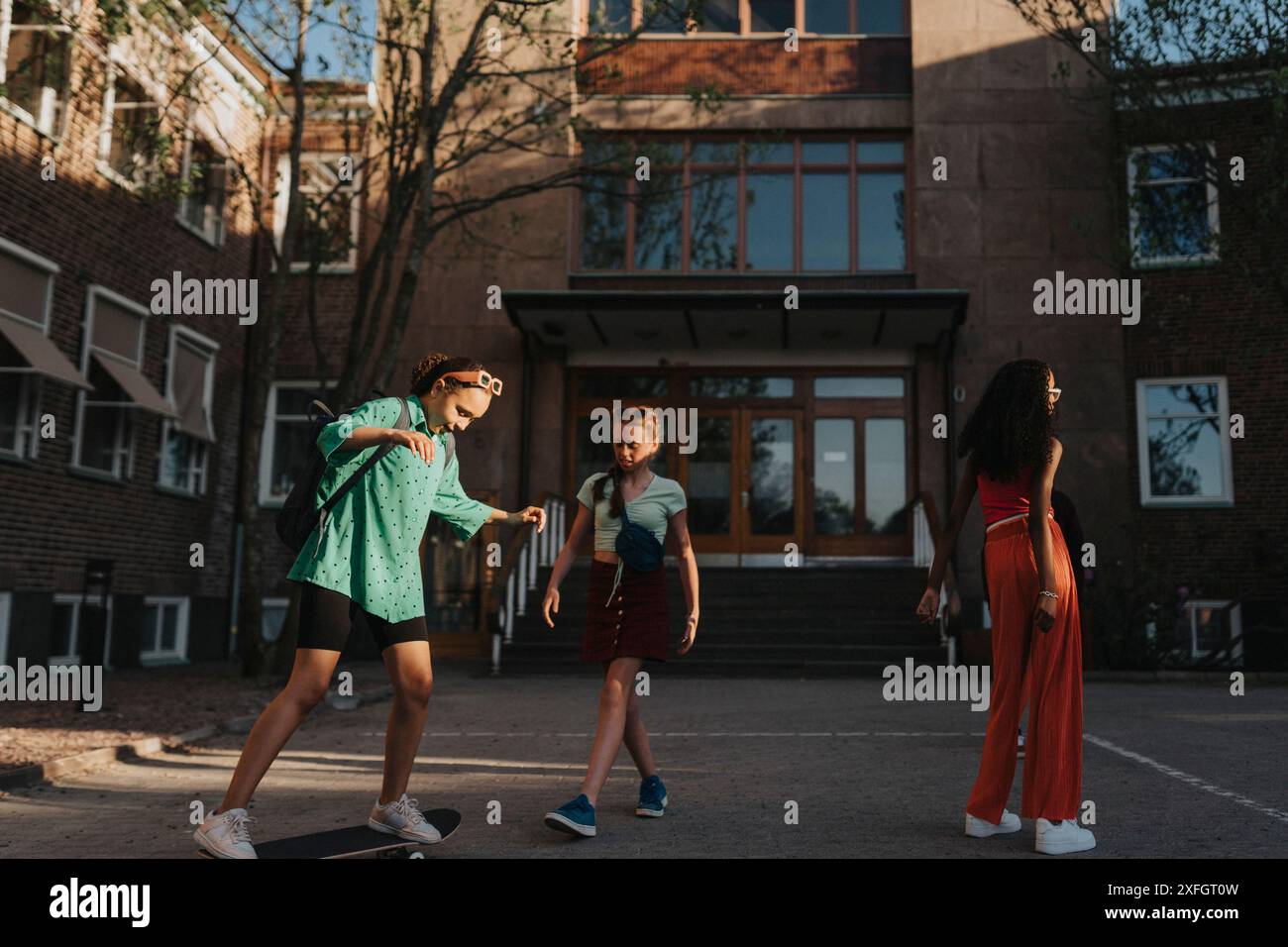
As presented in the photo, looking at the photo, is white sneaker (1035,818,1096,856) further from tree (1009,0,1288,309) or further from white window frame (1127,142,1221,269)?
white window frame (1127,142,1221,269)

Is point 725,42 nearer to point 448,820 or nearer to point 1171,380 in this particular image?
Result: point 1171,380

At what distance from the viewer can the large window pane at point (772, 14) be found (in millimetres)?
21047

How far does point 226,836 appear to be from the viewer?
14.8 feet

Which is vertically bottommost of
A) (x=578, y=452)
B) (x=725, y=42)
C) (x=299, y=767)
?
(x=299, y=767)

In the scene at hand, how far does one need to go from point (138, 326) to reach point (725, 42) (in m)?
10.8

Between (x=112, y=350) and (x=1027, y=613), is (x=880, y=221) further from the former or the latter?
(x=1027, y=613)

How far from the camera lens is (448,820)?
5.35m

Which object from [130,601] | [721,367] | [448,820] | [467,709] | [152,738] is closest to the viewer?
[448,820]

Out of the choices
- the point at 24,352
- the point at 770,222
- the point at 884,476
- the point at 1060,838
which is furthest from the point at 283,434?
the point at 1060,838

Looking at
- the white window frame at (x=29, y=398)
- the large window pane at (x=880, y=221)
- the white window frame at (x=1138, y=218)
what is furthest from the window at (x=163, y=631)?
the white window frame at (x=1138, y=218)

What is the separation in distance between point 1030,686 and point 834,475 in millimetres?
14963

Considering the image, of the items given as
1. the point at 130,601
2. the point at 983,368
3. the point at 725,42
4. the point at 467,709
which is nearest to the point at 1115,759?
the point at 467,709

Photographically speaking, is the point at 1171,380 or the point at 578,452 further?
the point at 578,452

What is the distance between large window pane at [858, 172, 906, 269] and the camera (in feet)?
66.6
